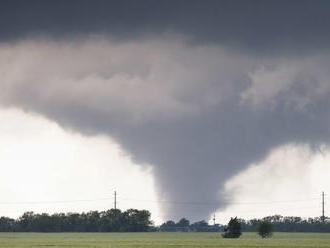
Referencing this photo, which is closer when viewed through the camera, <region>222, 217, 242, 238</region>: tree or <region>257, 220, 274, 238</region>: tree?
<region>222, 217, 242, 238</region>: tree

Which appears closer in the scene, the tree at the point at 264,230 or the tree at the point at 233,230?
the tree at the point at 233,230

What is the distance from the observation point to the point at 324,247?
119 m

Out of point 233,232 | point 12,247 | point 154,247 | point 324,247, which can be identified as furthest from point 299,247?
point 233,232

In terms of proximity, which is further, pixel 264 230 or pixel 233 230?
pixel 264 230

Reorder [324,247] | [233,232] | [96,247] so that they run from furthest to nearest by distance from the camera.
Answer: [233,232] < [324,247] < [96,247]

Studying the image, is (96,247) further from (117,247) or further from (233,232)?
(233,232)

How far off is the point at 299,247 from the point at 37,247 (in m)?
35.1

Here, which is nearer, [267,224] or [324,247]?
[324,247]

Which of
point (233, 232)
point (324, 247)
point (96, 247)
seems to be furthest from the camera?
point (233, 232)

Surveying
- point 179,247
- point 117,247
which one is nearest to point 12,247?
point 117,247

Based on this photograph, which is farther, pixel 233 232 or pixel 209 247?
pixel 233 232

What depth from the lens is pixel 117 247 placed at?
377 feet

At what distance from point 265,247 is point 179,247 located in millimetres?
12064

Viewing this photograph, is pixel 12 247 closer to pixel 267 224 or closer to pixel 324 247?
pixel 324 247
